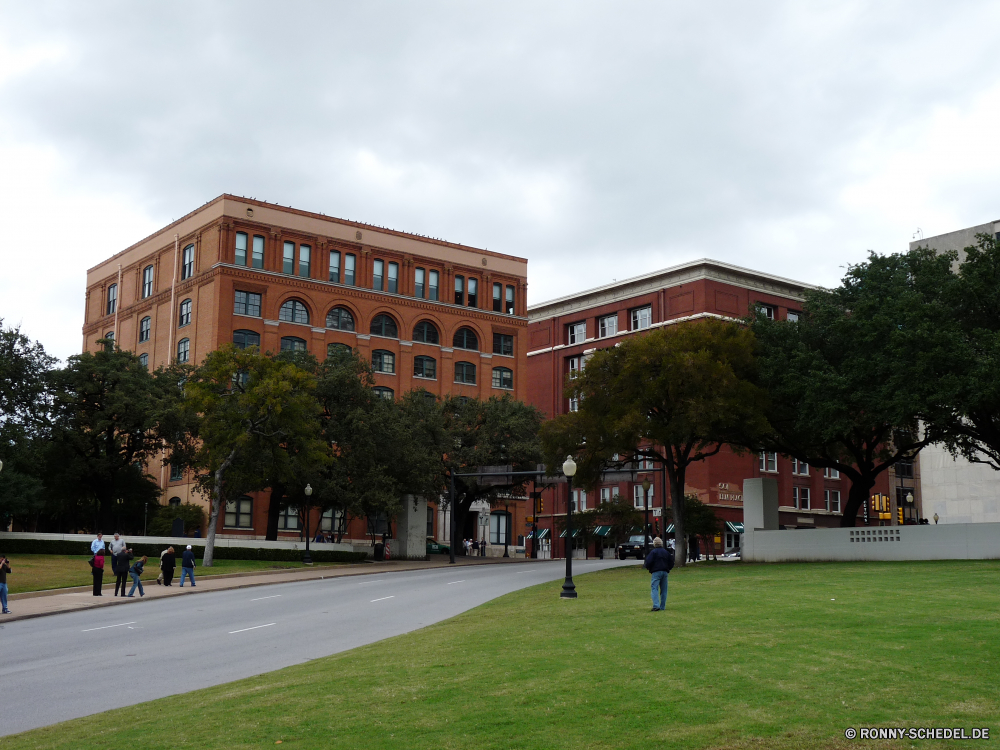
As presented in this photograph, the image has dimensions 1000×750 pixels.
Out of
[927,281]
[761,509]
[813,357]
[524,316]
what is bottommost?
[761,509]

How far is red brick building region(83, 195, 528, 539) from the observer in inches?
2982

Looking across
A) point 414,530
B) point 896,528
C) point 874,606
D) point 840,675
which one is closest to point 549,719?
point 840,675

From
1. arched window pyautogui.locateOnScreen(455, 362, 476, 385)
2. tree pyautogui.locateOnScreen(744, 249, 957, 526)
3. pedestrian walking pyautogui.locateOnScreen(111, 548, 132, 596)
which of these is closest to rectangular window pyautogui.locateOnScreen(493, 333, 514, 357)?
arched window pyautogui.locateOnScreen(455, 362, 476, 385)

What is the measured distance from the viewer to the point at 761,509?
153 ft

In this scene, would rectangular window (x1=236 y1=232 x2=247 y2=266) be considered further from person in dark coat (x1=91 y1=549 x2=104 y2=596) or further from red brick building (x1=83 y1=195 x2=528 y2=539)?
person in dark coat (x1=91 y1=549 x2=104 y2=596)

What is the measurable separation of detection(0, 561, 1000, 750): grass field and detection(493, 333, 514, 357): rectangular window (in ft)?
229

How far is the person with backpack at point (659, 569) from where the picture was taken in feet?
70.7

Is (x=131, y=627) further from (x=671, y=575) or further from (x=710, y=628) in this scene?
(x=671, y=575)

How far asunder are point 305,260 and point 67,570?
40941 millimetres

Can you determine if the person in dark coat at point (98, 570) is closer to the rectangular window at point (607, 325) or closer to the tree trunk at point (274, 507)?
the tree trunk at point (274, 507)

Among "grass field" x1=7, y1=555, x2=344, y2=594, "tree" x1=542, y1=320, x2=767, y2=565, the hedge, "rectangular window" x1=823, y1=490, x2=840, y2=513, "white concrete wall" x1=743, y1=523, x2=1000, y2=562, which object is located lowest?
"grass field" x1=7, y1=555, x2=344, y2=594

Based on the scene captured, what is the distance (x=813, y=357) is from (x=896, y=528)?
761cm

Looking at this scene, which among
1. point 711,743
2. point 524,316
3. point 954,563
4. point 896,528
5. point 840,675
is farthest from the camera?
point 524,316

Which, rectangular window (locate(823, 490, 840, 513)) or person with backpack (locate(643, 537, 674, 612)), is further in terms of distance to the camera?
rectangular window (locate(823, 490, 840, 513))
